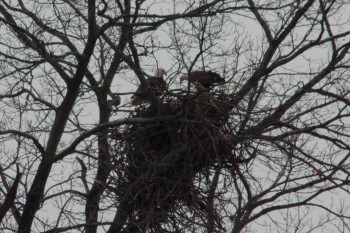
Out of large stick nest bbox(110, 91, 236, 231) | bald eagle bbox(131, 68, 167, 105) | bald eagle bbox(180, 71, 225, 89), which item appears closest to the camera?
large stick nest bbox(110, 91, 236, 231)

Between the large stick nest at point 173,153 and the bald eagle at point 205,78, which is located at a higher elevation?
the bald eagle at point 205,78

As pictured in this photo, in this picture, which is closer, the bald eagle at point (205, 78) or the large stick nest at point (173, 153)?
the large stick nest at point (173, 153)

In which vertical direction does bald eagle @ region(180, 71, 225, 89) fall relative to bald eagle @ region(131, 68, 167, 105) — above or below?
above

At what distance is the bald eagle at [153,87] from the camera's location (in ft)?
24.2

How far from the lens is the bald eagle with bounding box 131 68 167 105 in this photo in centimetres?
736

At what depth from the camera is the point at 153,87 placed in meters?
7.45

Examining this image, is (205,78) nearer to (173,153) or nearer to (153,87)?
(153,87)

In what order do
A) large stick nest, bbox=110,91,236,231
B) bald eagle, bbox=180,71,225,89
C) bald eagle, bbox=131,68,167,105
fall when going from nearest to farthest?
large stick nest, bbox=110,91,236,231, bald eagle, bbox=131,68,167,105, bald eagle, bbox=180,71,225,89

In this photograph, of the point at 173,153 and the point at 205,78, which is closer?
the point at 173,153

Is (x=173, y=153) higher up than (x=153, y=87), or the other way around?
(x=153, y=87)

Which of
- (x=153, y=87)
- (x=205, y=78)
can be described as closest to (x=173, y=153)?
(x=153, y=87)

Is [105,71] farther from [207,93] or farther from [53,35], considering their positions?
[207,93]

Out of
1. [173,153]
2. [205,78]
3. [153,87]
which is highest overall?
[205,78]

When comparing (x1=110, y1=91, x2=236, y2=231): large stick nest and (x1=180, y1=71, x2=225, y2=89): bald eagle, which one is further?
(x1=180, y1=71, x2=225, y2=89): bald eagle
